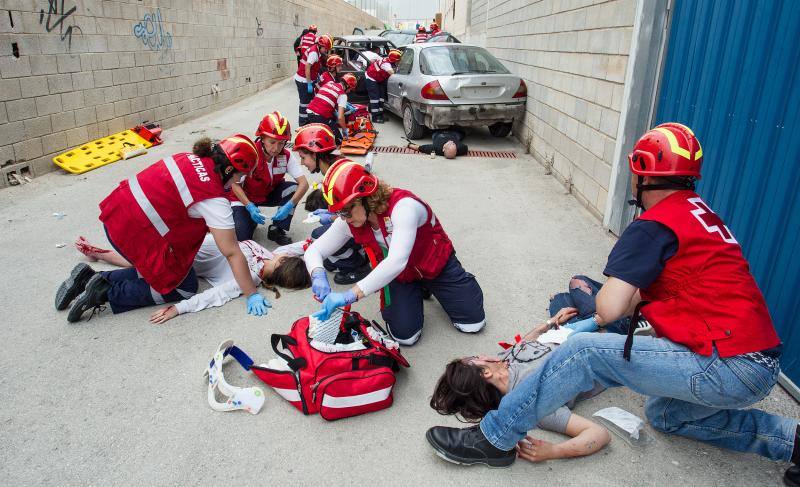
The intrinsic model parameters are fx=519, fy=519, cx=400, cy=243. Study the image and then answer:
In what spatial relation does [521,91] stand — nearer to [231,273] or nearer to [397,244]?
[231,273]

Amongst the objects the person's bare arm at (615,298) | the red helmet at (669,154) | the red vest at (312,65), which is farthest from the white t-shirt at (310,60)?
the person's bare arm at (615,298)

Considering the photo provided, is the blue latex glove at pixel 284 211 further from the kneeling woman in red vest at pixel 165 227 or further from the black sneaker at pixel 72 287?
the black sneaker at pixel 72 287

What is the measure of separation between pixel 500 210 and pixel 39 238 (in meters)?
4.61

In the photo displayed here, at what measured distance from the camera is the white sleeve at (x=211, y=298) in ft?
12.0

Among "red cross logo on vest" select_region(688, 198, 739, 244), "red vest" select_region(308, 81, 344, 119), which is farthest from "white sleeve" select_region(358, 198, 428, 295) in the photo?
"red vest" select_region(308, 81, 344, 119)

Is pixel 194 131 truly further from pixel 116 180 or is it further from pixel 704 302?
pixel 704 302

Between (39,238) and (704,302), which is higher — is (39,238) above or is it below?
below

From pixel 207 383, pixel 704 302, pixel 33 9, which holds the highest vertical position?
pixel 33 9

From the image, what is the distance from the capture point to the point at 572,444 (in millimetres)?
2352

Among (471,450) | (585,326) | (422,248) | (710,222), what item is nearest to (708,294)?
(710,222)

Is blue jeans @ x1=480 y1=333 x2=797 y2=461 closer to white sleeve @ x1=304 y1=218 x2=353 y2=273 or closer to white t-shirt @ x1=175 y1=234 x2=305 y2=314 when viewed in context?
white sleeve @ x1=304 y1=218 x2=353 y2=273

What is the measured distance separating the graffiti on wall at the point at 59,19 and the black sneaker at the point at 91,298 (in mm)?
4853

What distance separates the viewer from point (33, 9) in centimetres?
637

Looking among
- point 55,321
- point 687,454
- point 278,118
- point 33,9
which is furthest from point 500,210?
point 33,9
